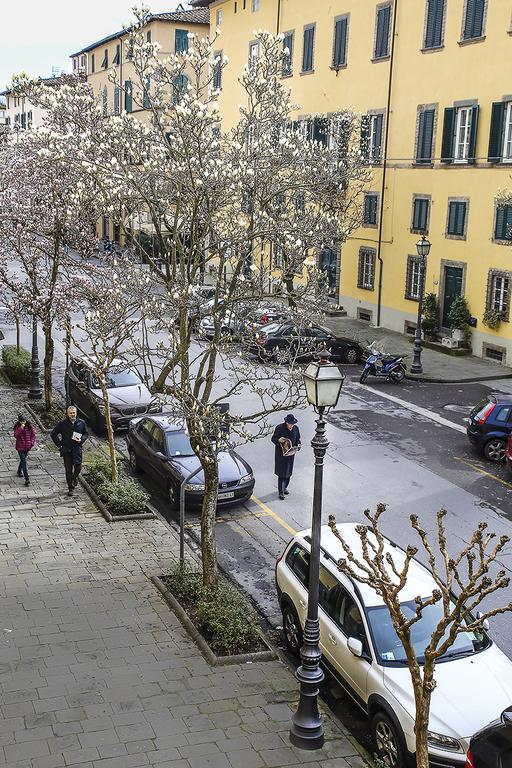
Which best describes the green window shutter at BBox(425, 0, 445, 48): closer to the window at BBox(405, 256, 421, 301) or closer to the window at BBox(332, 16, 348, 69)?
the window at BBox(332, 16, 348, 69)

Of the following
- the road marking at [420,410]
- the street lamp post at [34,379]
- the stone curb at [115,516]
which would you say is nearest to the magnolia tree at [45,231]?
the street lamp post at [34,379]

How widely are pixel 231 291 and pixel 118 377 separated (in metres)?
11.7

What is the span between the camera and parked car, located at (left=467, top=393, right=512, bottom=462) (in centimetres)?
1973

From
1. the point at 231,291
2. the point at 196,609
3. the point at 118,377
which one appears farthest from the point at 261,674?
the point at 118,377

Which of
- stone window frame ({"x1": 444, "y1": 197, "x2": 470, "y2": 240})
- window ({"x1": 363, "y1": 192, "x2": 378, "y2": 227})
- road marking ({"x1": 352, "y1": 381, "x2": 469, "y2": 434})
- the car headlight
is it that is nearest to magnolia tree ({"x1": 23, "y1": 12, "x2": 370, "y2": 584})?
the car headlight

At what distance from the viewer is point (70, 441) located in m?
16.8

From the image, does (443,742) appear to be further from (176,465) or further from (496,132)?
(496,132)

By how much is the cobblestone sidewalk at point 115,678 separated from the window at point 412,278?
21.7m

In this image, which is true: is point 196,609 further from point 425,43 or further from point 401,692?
point 425,43

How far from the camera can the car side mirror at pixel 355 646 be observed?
31.2ft

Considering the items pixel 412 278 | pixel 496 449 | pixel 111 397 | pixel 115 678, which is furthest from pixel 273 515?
pixel 412 278

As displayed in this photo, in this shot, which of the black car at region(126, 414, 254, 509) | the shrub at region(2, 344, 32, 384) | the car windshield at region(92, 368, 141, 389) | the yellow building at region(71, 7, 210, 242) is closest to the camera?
the black car at region(126, 414, 254, 509)

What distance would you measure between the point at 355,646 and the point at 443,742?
Result: 4.62ft

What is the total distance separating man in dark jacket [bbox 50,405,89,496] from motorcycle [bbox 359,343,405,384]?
12.2m
